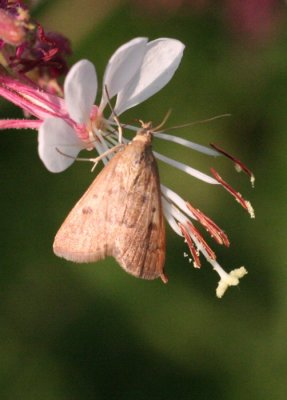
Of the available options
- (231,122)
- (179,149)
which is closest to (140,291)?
(179,149)

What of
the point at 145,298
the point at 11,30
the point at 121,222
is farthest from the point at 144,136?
the point at 145,298

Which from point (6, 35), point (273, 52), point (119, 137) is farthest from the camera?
point (273, 52)

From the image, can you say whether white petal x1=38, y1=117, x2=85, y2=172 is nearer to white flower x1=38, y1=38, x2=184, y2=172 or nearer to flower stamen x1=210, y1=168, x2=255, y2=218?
white flower x1=38, y1=38, x2=184, y2=172

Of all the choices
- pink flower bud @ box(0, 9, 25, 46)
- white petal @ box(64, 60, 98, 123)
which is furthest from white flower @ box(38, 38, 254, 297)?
pink flower bud @ box(0, 9, 25, 46)

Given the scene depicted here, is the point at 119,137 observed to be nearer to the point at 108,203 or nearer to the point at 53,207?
the point at 108,203

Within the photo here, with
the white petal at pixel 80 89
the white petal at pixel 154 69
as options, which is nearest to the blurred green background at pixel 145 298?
the white petal at pixel 154 69

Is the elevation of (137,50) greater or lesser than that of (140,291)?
greater

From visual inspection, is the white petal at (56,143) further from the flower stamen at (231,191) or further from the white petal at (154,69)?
the flower stamen at (231,191)
